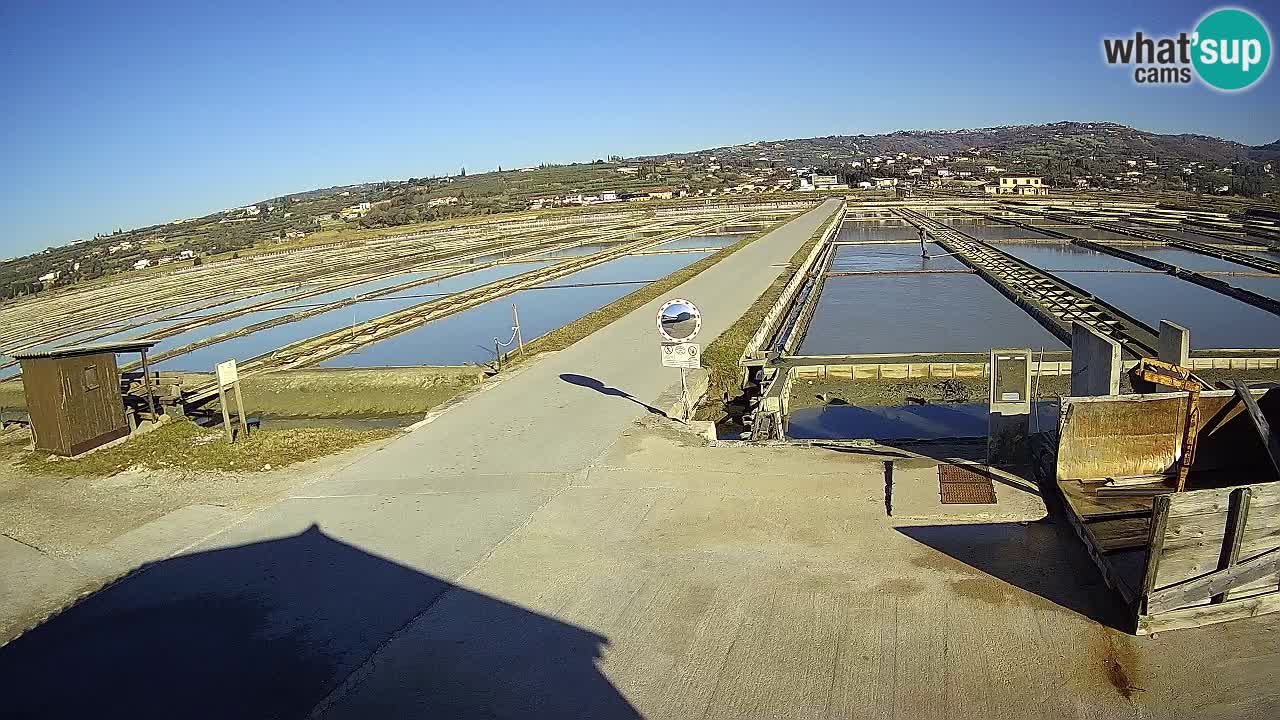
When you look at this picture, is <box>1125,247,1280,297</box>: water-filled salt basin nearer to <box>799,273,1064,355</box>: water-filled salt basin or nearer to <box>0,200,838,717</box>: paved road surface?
<box>799,273,1064,355</box>: water-filled salt basin

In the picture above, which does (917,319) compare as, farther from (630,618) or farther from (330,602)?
(330,602)

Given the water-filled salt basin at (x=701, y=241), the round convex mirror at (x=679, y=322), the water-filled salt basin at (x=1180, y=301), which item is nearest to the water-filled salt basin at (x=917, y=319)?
the water-filled salt basin at (x=1180, y=301)

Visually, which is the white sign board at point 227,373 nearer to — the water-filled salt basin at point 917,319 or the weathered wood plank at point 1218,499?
the weathered wood plank at point 1218,499

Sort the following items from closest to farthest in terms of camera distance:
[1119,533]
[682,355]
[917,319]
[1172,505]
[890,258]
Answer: [1172,505] → [1119,533] → [682,355] → [917,319] → [890,258]

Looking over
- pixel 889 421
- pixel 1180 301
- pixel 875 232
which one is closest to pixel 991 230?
pixel 875 232

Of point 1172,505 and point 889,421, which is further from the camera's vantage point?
point 889,421

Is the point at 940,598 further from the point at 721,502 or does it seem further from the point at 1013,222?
the point at 1013,222
